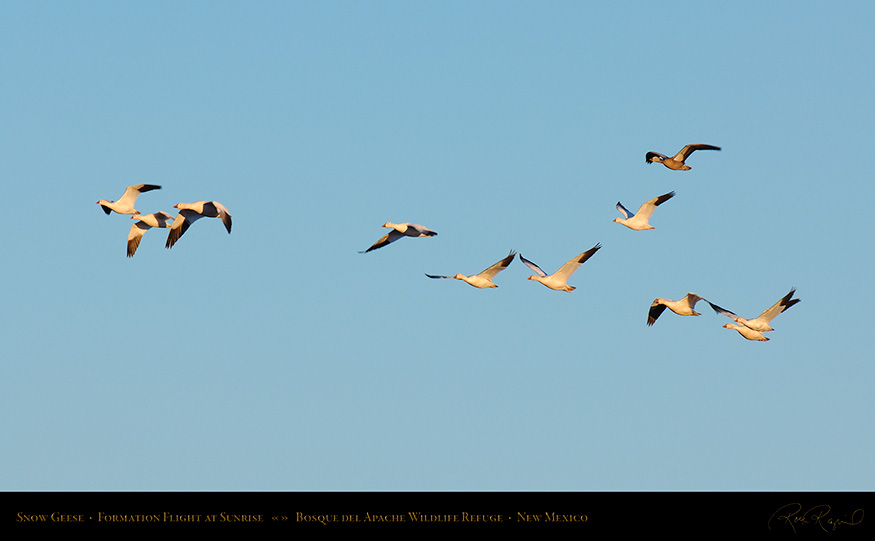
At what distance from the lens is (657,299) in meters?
41.0

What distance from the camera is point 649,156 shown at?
4000cm

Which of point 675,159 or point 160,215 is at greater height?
point 675,159

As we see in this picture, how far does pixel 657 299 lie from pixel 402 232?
8119 mm

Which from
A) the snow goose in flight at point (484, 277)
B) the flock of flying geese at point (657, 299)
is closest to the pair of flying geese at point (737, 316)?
the flock of flying geese at point (657, 299)

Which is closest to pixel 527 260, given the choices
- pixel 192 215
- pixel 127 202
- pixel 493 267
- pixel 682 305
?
pixel 493 267

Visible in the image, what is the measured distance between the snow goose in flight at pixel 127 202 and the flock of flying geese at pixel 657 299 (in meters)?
7.71
